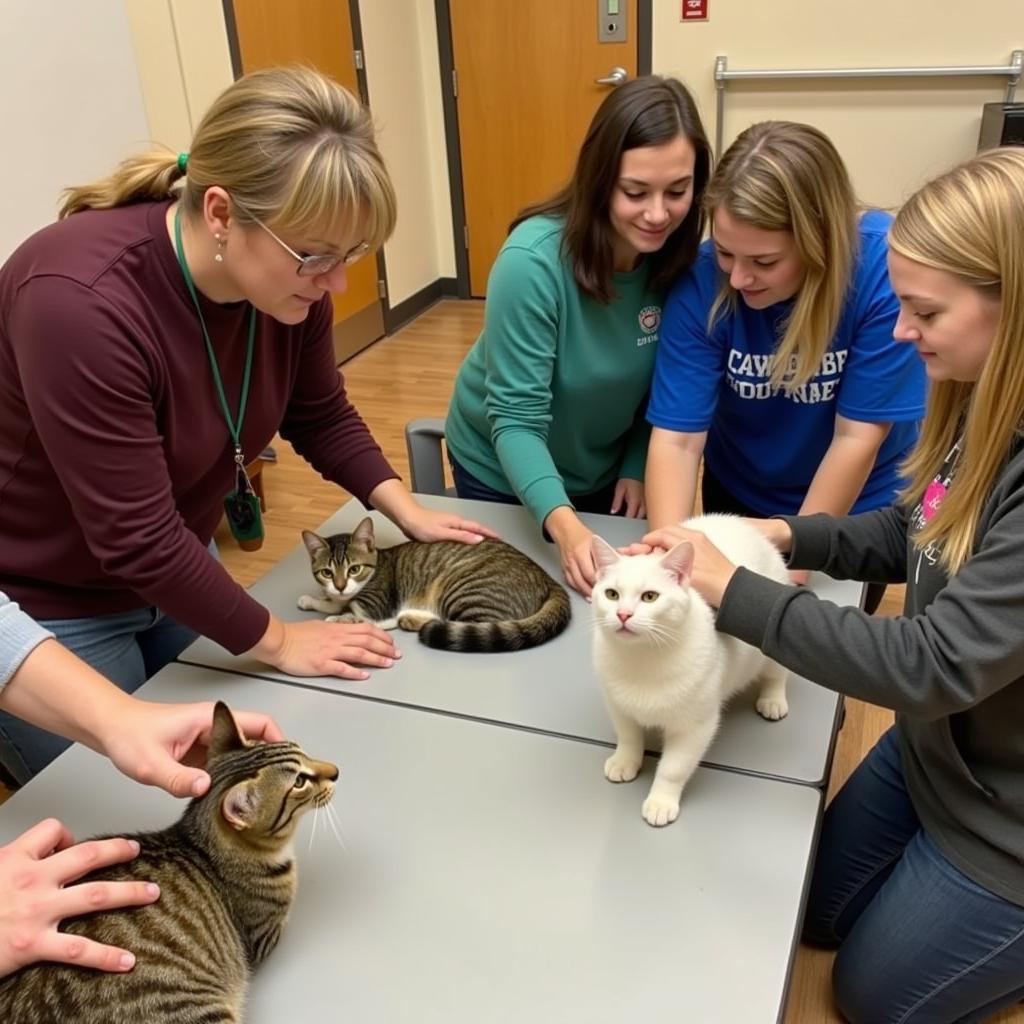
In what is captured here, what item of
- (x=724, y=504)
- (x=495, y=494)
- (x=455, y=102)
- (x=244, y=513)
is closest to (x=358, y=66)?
(x=455, y=102)

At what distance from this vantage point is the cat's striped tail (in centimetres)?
137

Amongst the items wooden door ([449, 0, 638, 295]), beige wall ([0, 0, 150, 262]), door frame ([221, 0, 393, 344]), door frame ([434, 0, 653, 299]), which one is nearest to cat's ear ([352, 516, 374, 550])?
door frame ([221, 0, 393, 344])

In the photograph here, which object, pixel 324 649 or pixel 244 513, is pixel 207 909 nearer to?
pixel 324 649

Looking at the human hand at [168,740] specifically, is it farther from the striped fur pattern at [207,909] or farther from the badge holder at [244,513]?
the badge holder at [244,513]

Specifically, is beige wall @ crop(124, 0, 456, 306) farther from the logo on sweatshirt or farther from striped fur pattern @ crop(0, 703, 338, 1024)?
striped fur pattern @ crop(0, 703, 338, 1024)

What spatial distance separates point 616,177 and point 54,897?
4.40ft

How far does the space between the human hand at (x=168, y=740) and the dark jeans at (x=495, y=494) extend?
3.29ft

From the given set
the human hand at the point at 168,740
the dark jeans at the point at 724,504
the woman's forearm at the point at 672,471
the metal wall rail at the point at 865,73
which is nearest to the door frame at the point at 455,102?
the metal wall rail at the point at 865,73

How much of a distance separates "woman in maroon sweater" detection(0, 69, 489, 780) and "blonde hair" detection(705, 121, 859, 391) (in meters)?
0.59

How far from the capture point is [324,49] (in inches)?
166

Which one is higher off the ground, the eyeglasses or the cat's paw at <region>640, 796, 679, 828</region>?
the eyeglasses

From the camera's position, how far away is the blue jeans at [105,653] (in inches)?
51.9

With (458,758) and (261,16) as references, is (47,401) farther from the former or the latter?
(261,16)

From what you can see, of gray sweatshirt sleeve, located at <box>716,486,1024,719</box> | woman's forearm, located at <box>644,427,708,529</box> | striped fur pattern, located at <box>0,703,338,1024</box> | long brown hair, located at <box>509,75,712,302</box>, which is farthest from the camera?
woman's forearm, located at <box>644,427,708,529</box>
